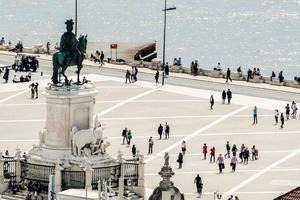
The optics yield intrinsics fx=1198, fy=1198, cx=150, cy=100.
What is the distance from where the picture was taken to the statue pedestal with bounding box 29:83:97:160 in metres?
38.2

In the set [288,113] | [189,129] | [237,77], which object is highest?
[237,77]

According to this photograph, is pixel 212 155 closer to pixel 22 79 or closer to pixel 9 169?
pixel 9 169

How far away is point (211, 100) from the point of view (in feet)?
206

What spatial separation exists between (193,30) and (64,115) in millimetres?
127104

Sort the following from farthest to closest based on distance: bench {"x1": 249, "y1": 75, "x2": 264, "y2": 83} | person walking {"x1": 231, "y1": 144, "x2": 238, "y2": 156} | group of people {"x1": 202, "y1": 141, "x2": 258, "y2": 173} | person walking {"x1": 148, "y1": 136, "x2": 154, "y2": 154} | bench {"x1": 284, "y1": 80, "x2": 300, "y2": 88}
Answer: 1. bench {"x1": 249, "y1": 75, "x2": 264, "y2": 83}
2. bench {"x1": 284, "y1": 80, "x2": 300, "y2": 88}
3. person walking {"x1": 148, "y1": 136, "x2": 154, "y2": 154}
4. person walking {"x1": 231, "y1": 144, "x2": 238, "y2": 156}
5. group of people {"x1": 202, "y1": 141, "x2": 258, "y2": 173}

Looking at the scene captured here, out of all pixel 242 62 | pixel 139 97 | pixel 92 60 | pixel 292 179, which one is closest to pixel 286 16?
pixel 242 62

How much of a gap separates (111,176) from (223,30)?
5051 inches

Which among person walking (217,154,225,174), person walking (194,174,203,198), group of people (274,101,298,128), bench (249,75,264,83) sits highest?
bench (249,75,264,83)

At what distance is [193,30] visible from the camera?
16462 cm

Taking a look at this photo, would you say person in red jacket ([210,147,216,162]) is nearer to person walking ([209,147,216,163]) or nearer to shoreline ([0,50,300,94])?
person walking ([209,147,216,163])

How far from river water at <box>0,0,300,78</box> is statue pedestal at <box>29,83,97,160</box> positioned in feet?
277

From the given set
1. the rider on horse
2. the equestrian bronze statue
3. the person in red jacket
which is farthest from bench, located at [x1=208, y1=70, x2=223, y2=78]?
the rider on horse

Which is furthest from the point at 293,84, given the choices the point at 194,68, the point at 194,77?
the point at 194,68

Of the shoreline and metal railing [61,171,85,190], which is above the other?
the shoreline
